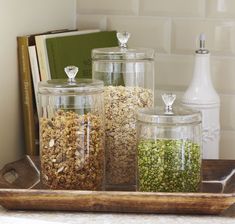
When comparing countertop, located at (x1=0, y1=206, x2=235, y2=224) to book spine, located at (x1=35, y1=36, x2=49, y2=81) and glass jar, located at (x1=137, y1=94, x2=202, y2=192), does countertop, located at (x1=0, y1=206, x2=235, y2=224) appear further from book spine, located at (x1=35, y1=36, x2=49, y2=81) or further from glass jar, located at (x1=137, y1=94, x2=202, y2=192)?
book spine, located at (x1=35, y1=36, x2=49, y2=81)

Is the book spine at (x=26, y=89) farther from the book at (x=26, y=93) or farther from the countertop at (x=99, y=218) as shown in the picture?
the countertop at (x=99, y=218)

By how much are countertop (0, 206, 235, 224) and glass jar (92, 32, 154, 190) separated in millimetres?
167

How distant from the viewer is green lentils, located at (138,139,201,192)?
1020 mm

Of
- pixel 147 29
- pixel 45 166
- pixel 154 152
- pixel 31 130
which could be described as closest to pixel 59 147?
pixel 45 166

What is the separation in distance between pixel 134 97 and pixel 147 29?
1.22 feet

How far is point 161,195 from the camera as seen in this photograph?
97 centimetres

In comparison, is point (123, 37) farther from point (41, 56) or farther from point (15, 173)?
point (15, 173)

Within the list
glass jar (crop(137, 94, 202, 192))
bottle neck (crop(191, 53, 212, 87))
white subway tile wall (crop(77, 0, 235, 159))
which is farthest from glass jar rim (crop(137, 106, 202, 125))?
white subway tile wall (crop(77, 0, 235, 159))

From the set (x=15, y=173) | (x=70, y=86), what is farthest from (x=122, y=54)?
(x=15, y=173)

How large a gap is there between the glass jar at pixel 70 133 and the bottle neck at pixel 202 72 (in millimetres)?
268

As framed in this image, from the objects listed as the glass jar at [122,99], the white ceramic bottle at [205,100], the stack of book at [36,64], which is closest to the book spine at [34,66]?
the stack of book at [36,64]

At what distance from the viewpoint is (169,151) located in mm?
1020

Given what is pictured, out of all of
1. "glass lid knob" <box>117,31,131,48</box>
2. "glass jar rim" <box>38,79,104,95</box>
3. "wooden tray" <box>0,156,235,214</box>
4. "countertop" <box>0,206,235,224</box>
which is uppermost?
"glass lid knob" <box>117,31,131,48</box>

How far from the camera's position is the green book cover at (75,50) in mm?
1293
